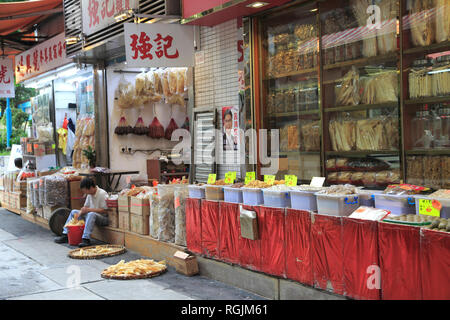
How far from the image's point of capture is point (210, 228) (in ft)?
22.5

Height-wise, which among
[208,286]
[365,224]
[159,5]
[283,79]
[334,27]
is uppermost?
[159,5]

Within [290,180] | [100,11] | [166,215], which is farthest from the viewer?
[100,11]

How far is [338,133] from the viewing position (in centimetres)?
706

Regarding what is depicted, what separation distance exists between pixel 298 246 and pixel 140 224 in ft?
12.6

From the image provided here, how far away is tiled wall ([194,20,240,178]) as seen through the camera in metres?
8.32

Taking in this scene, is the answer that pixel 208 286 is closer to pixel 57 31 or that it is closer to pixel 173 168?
pixel 173 168

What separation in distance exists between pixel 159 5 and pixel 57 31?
828 cm

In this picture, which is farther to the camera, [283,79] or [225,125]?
[225,125]

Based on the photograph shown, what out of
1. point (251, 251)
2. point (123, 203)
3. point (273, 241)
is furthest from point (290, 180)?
point (123, 203)

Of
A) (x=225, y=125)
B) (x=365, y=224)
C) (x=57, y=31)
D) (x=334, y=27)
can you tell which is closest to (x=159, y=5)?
(x=225, y=125)

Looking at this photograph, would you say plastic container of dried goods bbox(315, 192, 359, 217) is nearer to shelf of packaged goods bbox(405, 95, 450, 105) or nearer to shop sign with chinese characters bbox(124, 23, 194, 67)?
shelf of packaged goods bbox(405, 95, 450, 105)

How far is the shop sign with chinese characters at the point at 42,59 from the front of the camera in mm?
13201

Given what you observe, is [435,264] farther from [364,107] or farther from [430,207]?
[364,107]

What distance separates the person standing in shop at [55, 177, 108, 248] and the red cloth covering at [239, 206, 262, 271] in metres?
4.11
